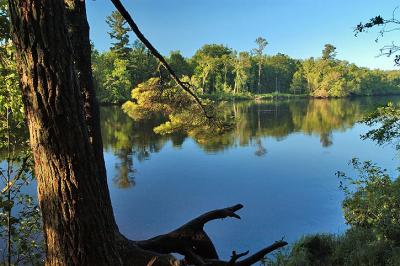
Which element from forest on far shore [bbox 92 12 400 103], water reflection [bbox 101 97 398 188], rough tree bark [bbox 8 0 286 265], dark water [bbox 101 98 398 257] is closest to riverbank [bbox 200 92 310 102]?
forest on far shore [bbox 92 12 400 103]

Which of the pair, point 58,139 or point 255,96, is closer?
point 58,139

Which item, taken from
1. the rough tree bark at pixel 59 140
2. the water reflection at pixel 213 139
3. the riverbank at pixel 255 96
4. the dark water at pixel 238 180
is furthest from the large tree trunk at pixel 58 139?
the riverbank at pixel 255 96

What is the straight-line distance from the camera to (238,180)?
15312mm

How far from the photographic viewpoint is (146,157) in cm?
1961

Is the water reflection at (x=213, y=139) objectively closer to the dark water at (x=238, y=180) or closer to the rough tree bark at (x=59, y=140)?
the dark water at (x=238, y=180)

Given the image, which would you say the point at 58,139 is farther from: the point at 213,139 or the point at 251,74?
the point at 251,74

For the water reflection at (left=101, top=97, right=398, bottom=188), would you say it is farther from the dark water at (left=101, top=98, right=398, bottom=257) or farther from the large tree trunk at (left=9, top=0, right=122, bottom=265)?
the large tree trunk at (left=9, top=0, right=122, bottom=265)

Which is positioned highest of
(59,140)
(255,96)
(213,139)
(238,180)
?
(59,140)

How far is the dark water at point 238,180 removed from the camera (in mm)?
10844

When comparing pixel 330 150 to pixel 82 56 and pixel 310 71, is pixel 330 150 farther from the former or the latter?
pixel 310 71

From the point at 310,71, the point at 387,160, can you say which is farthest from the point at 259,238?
the point at 310,71

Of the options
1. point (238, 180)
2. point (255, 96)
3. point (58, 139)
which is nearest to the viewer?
point (58, 139)

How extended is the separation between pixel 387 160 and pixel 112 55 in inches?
1603

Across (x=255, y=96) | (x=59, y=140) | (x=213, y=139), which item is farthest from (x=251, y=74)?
(x=59, y=140)
